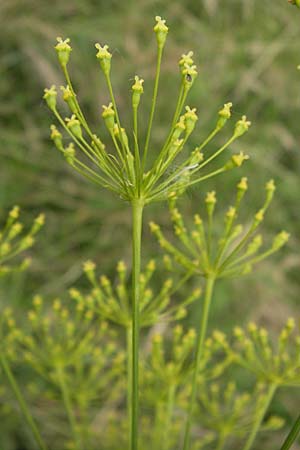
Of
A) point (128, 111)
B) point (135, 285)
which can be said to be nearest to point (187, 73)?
point (135, 285)

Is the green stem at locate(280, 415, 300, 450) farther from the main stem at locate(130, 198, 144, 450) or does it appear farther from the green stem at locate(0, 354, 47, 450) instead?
the green stem at locate(0, 354, 47, 450)

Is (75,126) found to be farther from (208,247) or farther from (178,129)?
(208,247)

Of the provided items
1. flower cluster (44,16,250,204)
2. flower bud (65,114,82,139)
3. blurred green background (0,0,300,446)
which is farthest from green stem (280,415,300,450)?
blurred green background (0,0,300,446)

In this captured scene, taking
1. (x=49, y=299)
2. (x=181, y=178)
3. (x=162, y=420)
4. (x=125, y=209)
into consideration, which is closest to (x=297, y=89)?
(x=125, y=209)

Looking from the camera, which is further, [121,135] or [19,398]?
[19,398]

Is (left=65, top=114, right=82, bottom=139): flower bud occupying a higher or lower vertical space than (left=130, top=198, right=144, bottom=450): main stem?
higher

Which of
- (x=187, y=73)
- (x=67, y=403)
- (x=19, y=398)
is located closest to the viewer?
(x=187, y=73)

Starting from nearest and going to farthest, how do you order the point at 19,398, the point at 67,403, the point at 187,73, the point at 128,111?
the point at 187,73 → the point at 19,398 → the point at 67,403 → the point at 128,111

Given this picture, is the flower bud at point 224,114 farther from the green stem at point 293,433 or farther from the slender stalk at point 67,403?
the slender stalk at point 67,403

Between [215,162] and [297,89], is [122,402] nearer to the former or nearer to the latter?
[215,162]
